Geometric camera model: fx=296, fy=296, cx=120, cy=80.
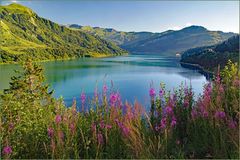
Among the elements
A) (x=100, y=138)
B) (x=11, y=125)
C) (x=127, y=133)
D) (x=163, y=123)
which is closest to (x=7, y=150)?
(x=11, y=125)

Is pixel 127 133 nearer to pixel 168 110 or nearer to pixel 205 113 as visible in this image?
pixel 168 110

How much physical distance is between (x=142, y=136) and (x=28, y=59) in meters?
42.6

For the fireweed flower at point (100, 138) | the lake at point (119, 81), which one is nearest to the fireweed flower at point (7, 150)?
the fireweed flower at point (100, 138)

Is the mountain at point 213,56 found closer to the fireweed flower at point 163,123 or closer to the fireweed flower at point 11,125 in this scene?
the fireweed flower at point 163,123

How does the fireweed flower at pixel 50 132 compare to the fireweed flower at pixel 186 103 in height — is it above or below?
below

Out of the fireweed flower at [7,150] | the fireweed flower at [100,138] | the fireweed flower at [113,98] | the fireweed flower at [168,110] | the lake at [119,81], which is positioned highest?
the fireweed flower at [113,98]

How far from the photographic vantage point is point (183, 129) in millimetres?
5551

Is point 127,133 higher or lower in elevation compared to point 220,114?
lower

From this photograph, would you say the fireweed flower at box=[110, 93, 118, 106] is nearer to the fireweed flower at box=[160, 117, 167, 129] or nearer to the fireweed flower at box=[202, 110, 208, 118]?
the fireweed flower at box=[160, 117, 167, 129]

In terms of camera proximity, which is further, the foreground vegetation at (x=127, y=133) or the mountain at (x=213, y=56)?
the mountain at (x=213, y=56)

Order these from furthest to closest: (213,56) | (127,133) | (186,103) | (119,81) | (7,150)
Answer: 1. (213,56)
2. (119,81)
3. (186,103)
4. (127,133)
5. (7,150)

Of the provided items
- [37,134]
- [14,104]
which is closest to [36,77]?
[14,104]

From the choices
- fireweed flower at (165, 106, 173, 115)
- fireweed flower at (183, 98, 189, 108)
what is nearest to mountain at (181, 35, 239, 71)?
fireweed flower at (183, 98, 189, 108)

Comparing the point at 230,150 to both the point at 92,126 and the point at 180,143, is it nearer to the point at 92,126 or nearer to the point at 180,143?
the point at 180,143
